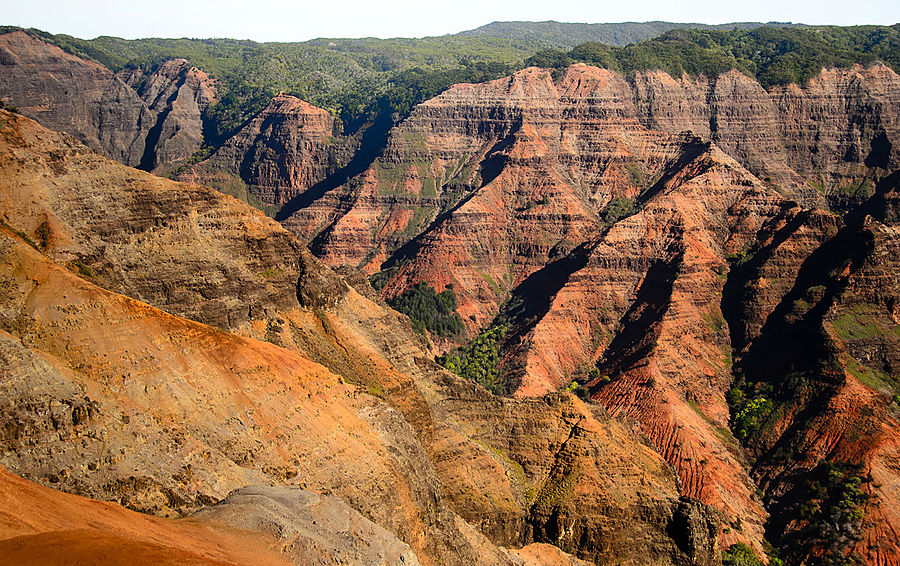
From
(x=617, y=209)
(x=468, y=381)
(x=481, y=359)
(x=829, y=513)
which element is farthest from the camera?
(x=617, y=209)

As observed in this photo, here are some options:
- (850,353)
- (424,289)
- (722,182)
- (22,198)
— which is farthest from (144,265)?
(722,182)

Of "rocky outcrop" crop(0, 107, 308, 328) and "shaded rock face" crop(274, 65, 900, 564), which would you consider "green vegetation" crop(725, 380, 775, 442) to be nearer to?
"shaded rock face" crop(274, 65, 900, 564)

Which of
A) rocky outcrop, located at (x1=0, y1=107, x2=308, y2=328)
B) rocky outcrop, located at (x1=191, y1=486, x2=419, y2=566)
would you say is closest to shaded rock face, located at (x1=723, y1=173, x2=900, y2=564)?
rocky outcrop, located at (x1=0, y1=107, x2=308, y2=328)

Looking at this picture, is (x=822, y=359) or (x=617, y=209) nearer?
(x=822, y=359)

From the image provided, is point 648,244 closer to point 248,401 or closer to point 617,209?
point 617,209

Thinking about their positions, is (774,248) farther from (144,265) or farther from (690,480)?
(144,265)

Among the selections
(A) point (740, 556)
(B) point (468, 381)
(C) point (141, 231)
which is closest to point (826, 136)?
(A) point (740, 556)

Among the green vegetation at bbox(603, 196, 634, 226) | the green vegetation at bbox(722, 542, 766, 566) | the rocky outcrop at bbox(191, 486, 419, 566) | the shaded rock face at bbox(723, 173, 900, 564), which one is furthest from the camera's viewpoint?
the green vegetation at bbox(603, 196, 634, 226)
